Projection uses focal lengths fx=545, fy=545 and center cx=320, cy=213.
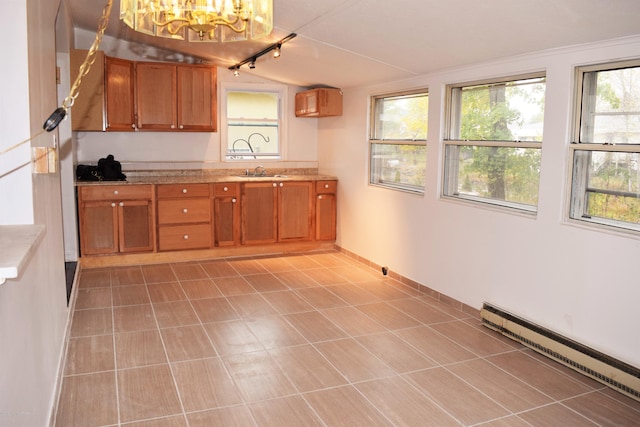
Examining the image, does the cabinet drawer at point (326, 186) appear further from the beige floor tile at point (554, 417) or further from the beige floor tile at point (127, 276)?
the beige floor tile at point (554, 417)

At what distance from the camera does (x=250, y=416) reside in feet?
8.87

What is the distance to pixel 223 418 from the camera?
268 cm

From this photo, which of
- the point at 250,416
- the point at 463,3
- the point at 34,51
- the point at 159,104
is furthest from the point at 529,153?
the point at 159,104

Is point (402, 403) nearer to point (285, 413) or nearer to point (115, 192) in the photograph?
point (285, 413)

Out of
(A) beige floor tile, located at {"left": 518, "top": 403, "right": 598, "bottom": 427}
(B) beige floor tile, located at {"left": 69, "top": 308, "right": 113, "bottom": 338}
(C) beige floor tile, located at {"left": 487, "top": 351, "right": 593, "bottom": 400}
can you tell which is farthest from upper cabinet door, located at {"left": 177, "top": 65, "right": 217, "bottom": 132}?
(A) beige floor tile, located at {"left": 518, "top": 403, "right": 598, "bottom": 427}

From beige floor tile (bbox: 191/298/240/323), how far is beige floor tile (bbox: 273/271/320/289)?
75cm

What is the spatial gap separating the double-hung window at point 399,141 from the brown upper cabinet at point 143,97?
1.88 metres

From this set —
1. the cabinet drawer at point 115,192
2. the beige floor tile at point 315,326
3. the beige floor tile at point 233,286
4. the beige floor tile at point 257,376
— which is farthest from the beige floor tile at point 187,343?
the cabinet drawer at point 115,192

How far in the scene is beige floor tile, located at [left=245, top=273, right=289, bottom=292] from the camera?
4.96 meters

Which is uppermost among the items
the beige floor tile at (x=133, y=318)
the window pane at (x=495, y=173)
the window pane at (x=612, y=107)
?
the window pane at (x=612, y=107)

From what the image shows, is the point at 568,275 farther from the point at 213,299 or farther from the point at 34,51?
the point at 34,51

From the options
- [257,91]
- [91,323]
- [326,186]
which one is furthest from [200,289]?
[257,91]

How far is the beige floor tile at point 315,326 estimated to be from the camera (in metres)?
3.79

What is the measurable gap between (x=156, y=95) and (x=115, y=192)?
118 cm
